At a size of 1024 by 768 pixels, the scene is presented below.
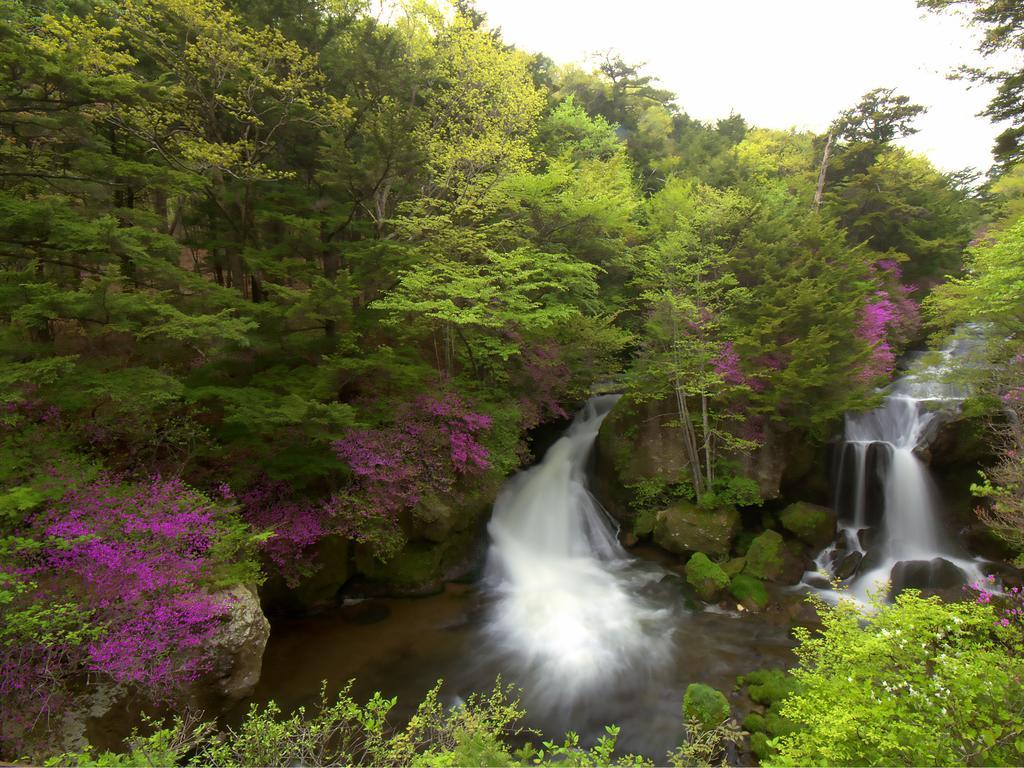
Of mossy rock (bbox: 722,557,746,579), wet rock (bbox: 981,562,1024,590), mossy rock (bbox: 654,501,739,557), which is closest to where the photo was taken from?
wet rock (bbox: 981,562,1024,590)

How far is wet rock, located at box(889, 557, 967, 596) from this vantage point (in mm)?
11539

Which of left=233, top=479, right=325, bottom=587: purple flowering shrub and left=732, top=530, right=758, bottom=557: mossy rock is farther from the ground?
left=233, top=479, right=325, bottom=587: purple flowering shrub

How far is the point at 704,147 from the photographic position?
93.0 feet

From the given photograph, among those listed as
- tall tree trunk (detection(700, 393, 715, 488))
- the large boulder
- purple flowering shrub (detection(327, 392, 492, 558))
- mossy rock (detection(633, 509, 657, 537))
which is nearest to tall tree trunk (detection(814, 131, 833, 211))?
tall tree trunk (detection(700, 393, 715, 488))

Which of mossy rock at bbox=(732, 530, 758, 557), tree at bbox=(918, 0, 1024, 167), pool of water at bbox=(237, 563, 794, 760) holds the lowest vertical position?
pool of water at bbox=(237, 563, 794, 760)

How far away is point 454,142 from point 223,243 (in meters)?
7.59

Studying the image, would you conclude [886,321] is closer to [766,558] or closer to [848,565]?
[848,565]

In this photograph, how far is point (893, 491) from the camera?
1420 cm

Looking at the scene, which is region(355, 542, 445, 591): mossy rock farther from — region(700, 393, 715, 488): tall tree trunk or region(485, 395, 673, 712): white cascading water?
region(700, 393, 715, 488): tall tree trunk

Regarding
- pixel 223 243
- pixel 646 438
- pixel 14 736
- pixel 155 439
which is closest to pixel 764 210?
pixel 646 438

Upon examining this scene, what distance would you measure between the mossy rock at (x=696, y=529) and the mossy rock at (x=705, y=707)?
5.55 metres

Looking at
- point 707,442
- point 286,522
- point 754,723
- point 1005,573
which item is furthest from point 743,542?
point 286,522

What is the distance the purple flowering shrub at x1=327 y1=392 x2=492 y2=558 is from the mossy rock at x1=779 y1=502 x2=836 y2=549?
31.7 feet

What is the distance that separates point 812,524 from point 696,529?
11.6 ft
